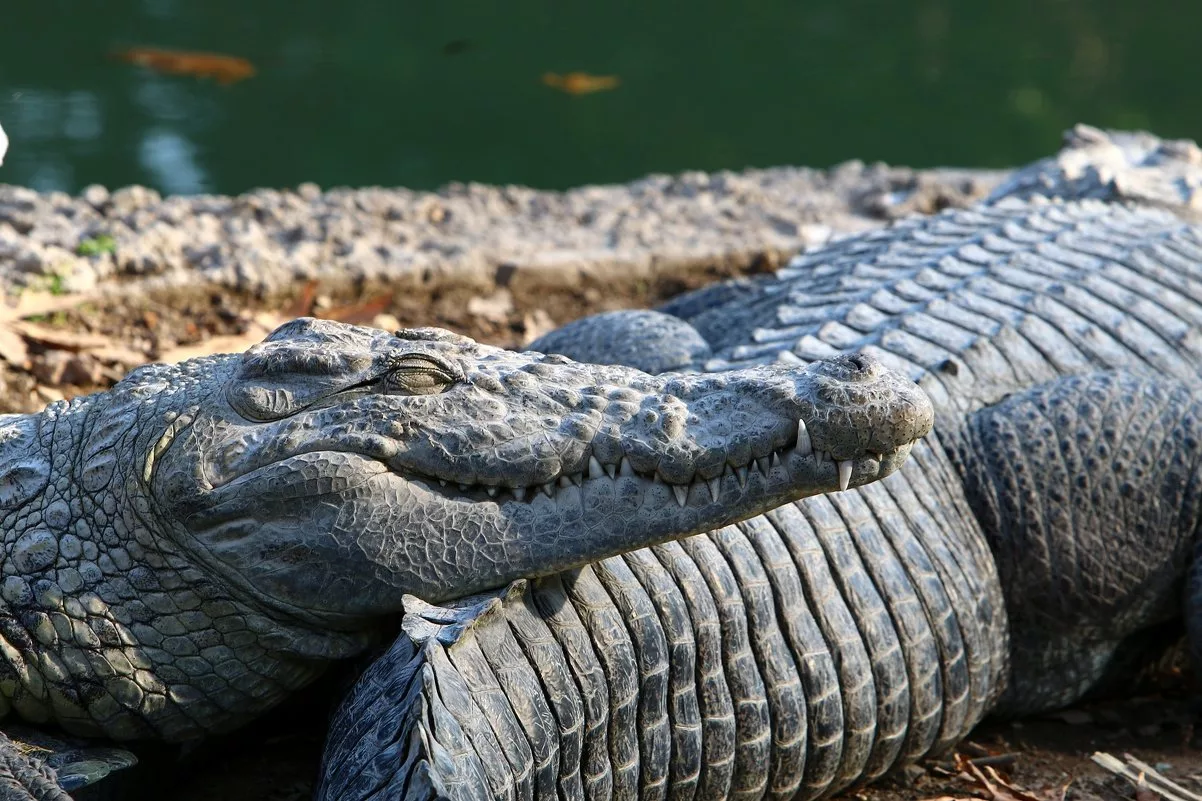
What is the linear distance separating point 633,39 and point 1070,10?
218 inches

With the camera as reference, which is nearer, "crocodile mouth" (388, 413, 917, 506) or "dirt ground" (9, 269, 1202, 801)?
"crocodile mouth" (388, 413, 917, 506)

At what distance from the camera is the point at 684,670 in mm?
2643

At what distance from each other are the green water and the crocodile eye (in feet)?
27.8

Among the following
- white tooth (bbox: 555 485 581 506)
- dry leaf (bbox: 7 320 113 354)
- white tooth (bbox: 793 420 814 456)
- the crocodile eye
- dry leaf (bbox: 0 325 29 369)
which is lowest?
dry leaf (bbox: 7 320 113 354)

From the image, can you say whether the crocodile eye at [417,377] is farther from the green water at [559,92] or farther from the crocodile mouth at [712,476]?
the green water at [559,92]

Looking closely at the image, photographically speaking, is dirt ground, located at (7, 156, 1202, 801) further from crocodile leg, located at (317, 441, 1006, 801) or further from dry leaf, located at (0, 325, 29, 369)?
crocodile leg, located at (317, 441, 1006, 801)

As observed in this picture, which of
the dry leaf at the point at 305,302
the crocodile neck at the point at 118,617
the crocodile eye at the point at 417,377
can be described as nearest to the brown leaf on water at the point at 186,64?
the dry leaf at the point at 305,302

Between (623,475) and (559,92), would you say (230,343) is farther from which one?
(559,92)

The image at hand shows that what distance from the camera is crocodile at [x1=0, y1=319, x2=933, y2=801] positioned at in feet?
7.64

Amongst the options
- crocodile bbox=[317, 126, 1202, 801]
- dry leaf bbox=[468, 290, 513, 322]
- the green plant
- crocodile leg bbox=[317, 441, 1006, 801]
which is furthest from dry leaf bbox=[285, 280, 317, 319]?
crocodile leg bbox=[317, 441, 1006, 801]

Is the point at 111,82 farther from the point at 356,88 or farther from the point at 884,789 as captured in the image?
the point at 884,789

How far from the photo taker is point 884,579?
10.0 ft

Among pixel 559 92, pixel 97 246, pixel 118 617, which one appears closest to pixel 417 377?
pixel 118 617

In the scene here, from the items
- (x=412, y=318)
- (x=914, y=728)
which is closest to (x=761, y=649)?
(x=914, y=728)
